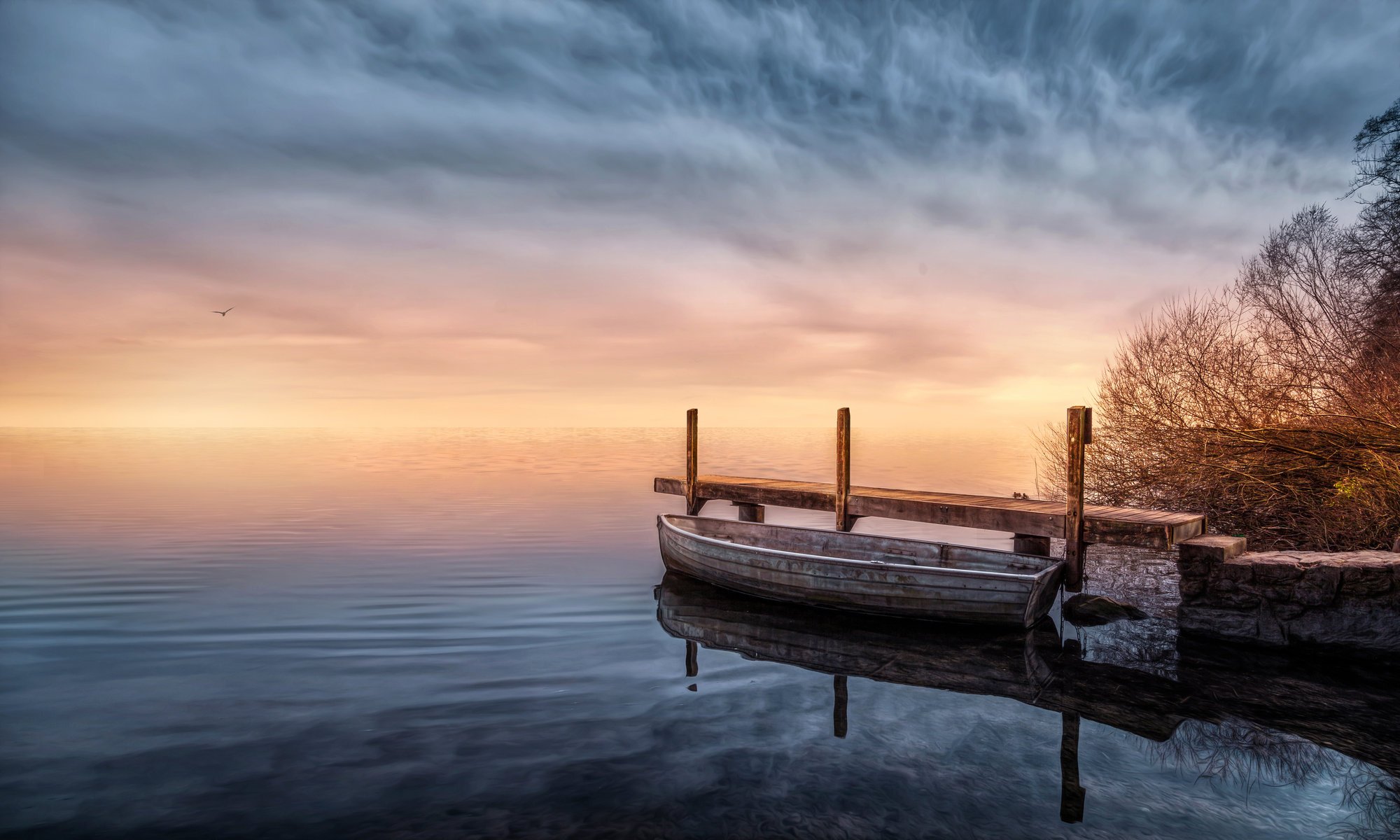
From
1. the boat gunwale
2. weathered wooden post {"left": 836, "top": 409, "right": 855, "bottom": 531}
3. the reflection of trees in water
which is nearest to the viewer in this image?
the reflection of trees in water

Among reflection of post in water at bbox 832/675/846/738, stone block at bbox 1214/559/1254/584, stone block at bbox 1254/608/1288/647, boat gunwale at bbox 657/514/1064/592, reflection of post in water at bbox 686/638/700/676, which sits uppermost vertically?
stone block at bbox 1214/559/1254/584

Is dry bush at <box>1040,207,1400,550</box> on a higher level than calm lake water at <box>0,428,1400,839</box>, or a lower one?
higher

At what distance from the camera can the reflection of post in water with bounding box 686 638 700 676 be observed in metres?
8.35

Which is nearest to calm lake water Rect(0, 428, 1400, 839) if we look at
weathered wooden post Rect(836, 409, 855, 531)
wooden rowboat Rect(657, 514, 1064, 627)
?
wooden rowboat Rect(657, 514, 1064, 627)

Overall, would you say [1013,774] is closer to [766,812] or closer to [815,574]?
[766,812]

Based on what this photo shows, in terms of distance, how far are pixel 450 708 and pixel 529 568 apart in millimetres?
8473

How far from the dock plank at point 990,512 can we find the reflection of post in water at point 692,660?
12.9 feet

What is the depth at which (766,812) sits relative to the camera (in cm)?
499

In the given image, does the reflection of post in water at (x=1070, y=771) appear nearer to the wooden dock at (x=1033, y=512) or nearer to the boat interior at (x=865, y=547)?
the boat interior at (x=865, y=547)

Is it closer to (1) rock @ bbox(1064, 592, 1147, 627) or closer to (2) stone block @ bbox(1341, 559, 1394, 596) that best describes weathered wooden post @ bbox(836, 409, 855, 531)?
(1) rock @ bbox(1064, 592, 1147, 627)

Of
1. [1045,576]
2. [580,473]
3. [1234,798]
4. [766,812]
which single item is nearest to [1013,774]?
[1234,798]

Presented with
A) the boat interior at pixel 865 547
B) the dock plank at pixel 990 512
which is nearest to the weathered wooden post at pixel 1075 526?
the dock plank at pixel 990 512

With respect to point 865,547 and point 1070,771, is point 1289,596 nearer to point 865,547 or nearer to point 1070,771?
point 1070,771

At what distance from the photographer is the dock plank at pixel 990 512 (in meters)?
9.20
